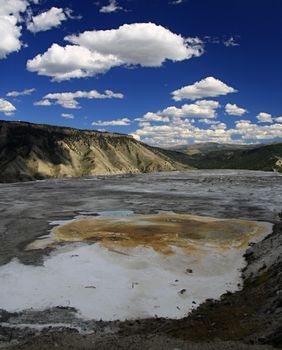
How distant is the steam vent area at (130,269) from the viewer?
17.5 meters

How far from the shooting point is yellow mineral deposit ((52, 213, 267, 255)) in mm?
26391

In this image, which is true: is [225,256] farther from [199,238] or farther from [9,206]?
Answer: [9,206]

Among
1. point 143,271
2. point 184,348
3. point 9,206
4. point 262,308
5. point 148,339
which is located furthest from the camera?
point 9,206

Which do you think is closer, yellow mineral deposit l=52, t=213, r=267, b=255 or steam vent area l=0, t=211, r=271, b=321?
steam vent area l=0, t=211, r=271, b=321

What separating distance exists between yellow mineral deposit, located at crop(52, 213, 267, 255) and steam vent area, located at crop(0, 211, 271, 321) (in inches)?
2.3

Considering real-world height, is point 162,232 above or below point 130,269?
above

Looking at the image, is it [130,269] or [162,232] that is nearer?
[130,269]

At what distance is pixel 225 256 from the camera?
24.8 m

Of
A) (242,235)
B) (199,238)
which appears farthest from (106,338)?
(242,235)

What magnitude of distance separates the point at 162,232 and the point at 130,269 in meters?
7.92

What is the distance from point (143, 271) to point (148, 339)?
7923 mm

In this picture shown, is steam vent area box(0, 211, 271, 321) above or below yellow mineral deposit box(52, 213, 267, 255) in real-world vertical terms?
below

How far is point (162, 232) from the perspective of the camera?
96.9ft

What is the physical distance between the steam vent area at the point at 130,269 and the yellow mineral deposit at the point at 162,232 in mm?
59
